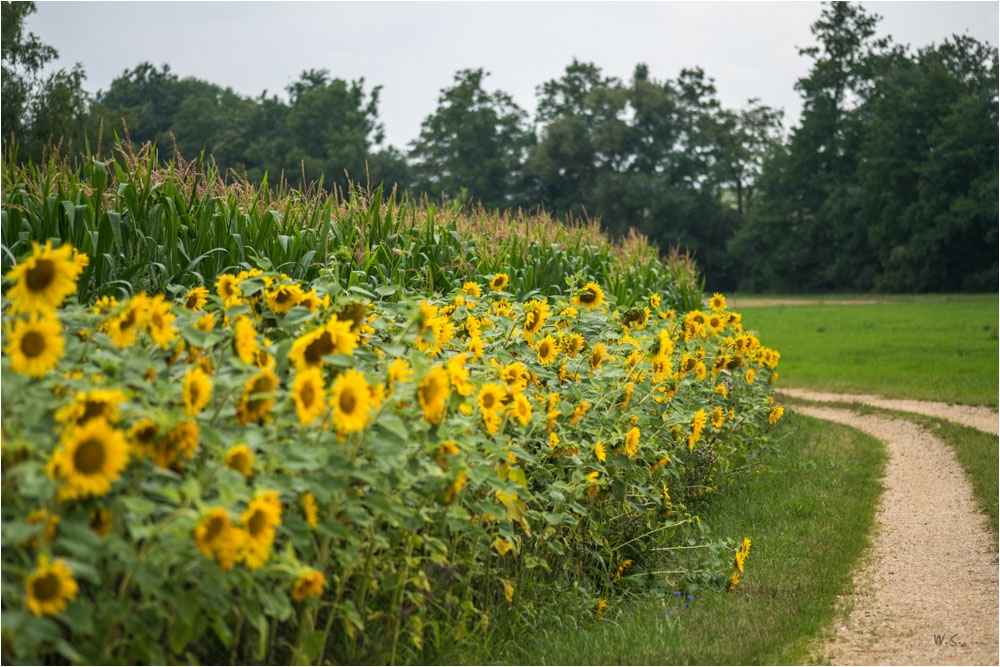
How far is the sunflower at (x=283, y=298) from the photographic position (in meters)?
2.48

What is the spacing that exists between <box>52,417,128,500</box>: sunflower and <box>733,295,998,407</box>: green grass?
961 centimetres

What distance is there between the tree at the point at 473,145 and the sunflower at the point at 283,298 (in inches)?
1858

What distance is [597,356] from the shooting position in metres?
3.55

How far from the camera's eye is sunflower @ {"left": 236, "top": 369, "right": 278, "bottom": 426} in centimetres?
197

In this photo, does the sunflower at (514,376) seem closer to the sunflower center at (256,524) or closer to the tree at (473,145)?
the sunflower center at (256,524)

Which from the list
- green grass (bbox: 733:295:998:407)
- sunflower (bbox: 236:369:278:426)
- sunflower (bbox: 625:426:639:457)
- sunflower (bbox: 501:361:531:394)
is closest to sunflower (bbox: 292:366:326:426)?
sunflower (bbox: 236:369:278:426)

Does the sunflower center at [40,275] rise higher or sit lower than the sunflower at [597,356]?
higher


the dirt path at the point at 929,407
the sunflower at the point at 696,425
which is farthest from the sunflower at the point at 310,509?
the dirt path at the point at 929,407

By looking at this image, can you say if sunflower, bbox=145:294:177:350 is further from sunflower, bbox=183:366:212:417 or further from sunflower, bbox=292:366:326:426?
sunflower, bbox=292:366:326:426

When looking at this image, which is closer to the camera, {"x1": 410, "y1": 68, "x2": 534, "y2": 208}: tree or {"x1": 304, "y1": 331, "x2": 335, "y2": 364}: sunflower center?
{"x1": 304, "y1": 331, "x2": 335, "y2": 364}: sunflower center

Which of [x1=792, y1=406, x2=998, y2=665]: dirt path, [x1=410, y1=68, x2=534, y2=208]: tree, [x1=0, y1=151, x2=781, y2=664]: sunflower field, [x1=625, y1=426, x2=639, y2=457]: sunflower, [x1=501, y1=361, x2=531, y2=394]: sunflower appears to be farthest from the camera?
[x1=410, y1=68, x2=534, y2=208]: tree

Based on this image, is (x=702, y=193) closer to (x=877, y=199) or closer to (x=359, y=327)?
(x=877, y=199)

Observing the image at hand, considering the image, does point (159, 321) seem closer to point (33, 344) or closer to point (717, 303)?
point (33, 344)

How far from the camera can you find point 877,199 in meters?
39.2
